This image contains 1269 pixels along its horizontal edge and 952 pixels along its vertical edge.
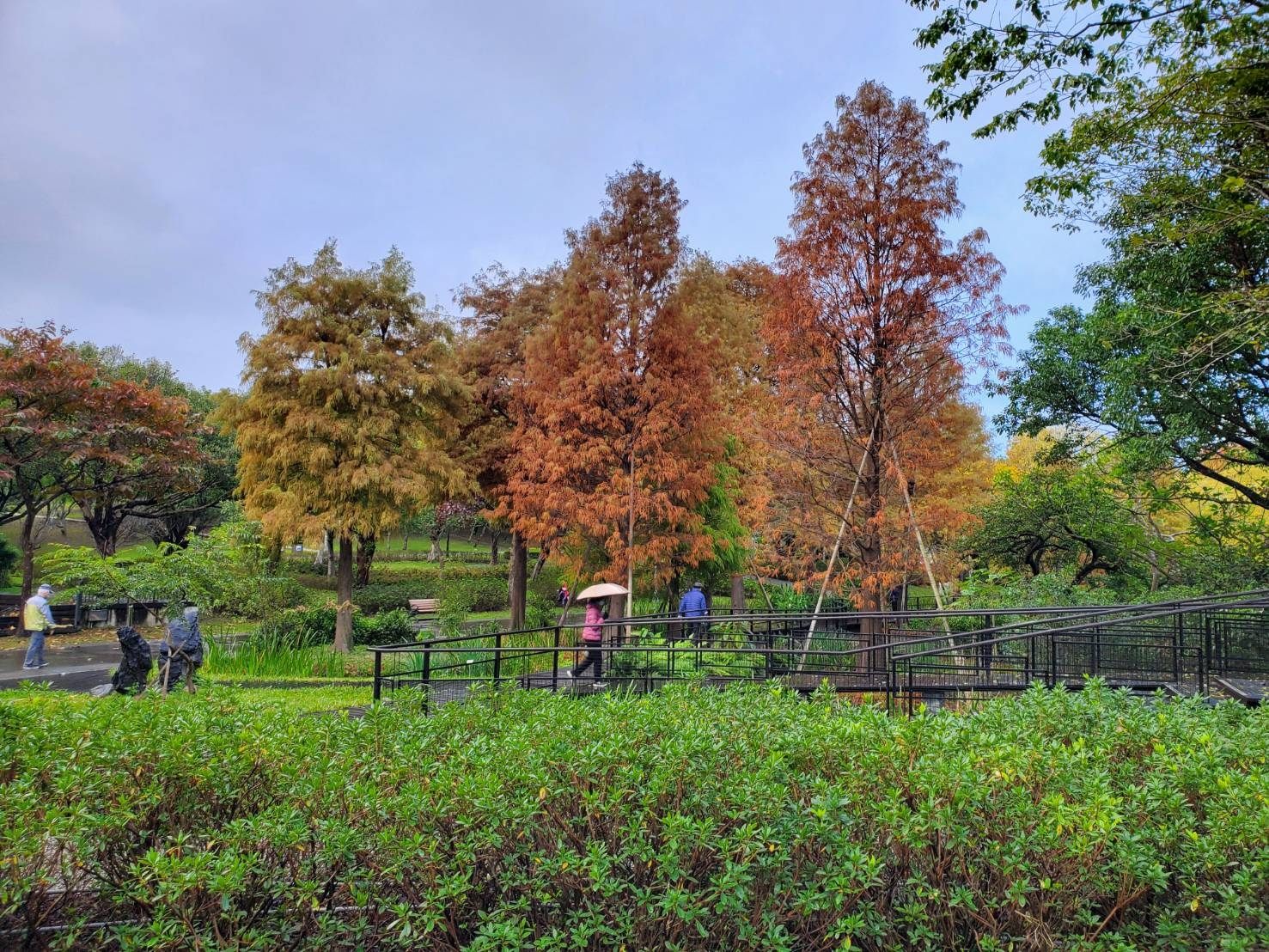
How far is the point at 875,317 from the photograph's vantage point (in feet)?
→ 37.4

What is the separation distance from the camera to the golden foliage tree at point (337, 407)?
1636 centimetres

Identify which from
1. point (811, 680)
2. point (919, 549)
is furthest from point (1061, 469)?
point (811, 680)

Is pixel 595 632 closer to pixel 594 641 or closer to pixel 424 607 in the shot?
pixel 594 641

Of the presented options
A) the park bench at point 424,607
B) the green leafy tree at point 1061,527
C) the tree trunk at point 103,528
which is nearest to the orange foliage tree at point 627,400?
the green leafy tree at point 1061,527

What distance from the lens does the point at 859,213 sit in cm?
1149

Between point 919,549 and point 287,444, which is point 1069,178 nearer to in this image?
point 919,549

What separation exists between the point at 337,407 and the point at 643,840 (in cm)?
1607

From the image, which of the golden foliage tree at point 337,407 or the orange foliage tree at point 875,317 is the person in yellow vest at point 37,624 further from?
the orange foliage tree at point 875,317

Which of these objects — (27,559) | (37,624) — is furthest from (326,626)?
(27,559)

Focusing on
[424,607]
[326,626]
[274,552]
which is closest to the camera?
[326,626]

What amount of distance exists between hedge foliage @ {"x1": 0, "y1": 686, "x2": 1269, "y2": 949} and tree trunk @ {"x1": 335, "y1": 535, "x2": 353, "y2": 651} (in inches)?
526

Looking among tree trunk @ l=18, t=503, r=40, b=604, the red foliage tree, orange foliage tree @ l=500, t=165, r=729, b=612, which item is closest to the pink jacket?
orange foliage tree @ l=500, t=165, r=729, b=612

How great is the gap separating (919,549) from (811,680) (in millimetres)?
2933

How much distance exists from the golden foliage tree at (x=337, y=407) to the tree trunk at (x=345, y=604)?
0.03m
